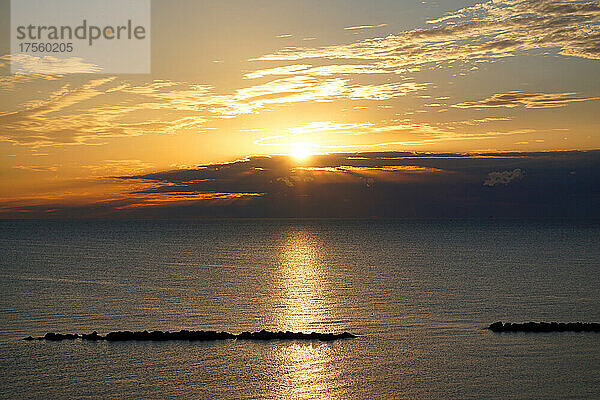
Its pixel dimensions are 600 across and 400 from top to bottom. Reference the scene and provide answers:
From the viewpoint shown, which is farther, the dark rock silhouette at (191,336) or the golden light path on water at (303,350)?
the dark rock silhouette at (191,336)

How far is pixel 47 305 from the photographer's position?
7006 cm

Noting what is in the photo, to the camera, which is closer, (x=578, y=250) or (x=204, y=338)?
(x=204, y=338)

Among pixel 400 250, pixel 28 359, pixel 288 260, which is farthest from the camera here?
pixel 400 250

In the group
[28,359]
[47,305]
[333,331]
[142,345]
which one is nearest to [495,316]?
[333,331]

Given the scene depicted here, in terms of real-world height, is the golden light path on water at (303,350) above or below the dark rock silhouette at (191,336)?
below

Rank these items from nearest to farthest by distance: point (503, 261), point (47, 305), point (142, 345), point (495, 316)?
point (142, 345), point (495, 316), point (47, 305), point (503, 261)

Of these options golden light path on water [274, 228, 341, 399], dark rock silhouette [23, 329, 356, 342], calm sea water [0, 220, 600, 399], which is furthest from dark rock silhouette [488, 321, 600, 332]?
golden light path on water [274, 228, 341, 399]

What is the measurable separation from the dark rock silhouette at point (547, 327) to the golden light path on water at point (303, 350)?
16.1 meters

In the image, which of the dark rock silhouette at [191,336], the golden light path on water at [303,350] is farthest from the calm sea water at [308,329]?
the dark rock silhouette at [191,336]

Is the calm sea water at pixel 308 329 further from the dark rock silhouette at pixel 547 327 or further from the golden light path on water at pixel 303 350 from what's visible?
the dark rock silhouette at pixel 547 327

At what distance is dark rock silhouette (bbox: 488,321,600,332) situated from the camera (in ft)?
176

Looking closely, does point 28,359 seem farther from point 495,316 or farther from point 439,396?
point 495,316

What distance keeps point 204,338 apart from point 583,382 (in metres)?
28.1

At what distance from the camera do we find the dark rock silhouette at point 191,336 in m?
50.8
